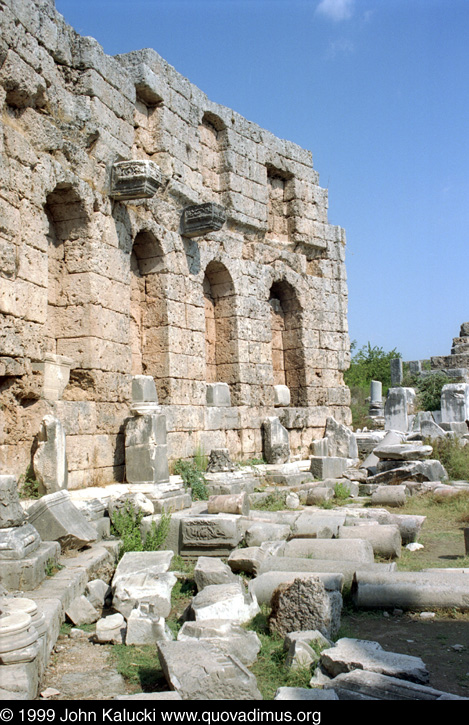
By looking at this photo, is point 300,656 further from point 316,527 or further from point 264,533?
point 316,527

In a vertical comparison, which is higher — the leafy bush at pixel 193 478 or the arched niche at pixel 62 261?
the arched niche at pixel 62 261

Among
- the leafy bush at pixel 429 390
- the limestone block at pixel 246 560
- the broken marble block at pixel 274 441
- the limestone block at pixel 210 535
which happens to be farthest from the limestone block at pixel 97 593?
the leafy bush at pixel 429 390

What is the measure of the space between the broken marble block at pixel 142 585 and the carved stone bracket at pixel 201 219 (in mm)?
6184

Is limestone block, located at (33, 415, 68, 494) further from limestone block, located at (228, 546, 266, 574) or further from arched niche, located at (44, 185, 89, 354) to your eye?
limestone block, located at (228, 546, 266, 574)

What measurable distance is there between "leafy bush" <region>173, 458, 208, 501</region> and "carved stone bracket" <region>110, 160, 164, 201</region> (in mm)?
4035

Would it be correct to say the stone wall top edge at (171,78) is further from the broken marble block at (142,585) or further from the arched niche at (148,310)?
the broken marble block at (142,585)

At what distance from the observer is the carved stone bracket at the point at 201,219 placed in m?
10.7

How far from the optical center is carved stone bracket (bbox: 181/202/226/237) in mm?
10664

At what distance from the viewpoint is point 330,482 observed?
38.4 ft

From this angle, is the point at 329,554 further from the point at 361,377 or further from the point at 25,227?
the point at 361,377

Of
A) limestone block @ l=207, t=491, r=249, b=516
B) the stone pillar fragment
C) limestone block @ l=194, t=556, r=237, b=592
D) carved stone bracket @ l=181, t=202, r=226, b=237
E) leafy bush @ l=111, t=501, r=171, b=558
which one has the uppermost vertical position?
carved stone bracket @ l=181, t=202, r=226, b=237

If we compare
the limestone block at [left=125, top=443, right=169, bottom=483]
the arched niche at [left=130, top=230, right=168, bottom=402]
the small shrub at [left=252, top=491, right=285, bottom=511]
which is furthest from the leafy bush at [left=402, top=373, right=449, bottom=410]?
the limestone block at [left=125, top=443, right=169, bottom=483]

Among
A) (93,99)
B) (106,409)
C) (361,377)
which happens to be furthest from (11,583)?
(361,377)

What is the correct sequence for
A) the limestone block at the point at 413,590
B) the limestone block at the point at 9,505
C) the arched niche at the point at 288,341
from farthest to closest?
1. the arched niche at the point at 288,341
2. the limestone block at the point at 413,590
3. the limestone block at the point at 9,505
